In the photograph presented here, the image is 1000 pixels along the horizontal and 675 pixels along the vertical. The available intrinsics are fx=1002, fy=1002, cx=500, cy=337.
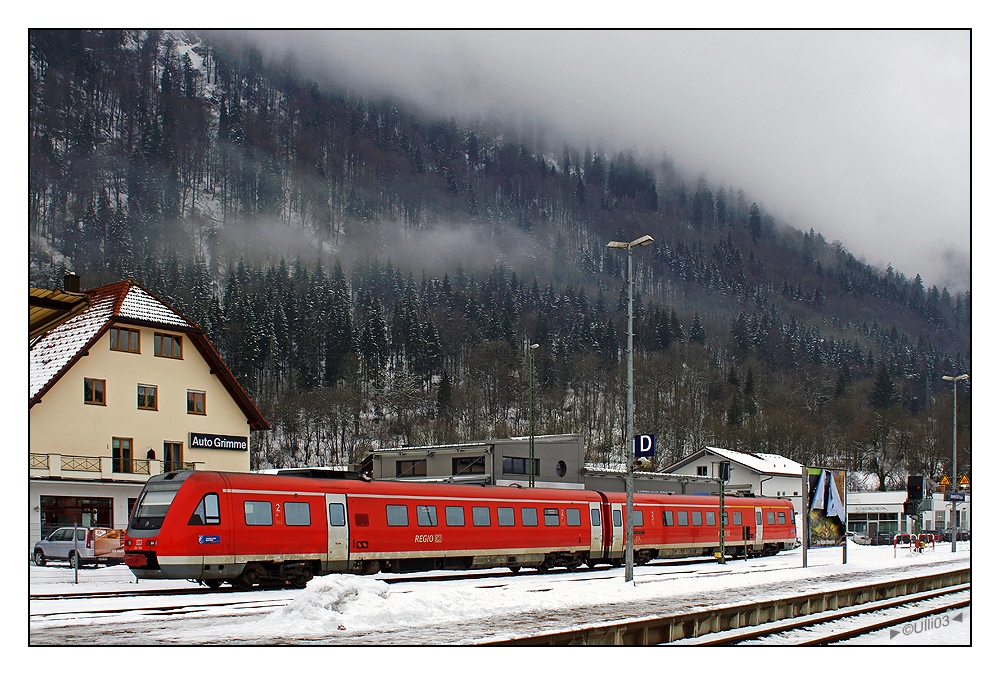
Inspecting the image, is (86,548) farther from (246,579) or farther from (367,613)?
(367,613)

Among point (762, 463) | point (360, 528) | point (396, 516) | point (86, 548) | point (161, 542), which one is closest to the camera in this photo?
point (161, 542)

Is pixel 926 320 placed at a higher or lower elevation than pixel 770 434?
higher

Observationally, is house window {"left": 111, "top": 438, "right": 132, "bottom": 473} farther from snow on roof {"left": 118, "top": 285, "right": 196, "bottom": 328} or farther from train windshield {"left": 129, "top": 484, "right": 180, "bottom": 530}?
train windshield {"left": 129, "top": 484, "right": 180, "bottom": 530}

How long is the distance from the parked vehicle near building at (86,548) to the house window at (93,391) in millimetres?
8665

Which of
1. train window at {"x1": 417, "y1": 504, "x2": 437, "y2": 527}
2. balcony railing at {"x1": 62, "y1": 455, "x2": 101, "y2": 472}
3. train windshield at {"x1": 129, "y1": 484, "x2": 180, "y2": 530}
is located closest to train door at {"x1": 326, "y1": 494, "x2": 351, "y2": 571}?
train window at {"x1": 417, "y1": 504, "x2": 437, "y2": 527}

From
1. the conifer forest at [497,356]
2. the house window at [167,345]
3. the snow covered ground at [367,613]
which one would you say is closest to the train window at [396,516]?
the snow covered ground at [367,613]

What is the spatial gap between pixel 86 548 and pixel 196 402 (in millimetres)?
14793

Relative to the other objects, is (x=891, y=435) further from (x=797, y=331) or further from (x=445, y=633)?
(x=445, y=633)

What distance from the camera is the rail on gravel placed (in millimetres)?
14304

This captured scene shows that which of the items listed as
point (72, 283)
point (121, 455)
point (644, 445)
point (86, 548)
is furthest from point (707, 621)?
point (72, 283)

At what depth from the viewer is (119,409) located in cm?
4609
